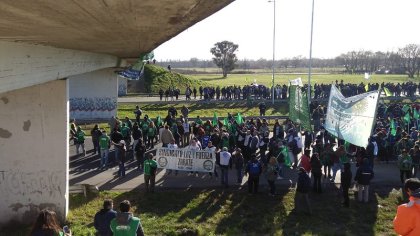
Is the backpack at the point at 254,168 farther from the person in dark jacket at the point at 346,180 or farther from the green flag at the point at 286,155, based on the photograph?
the person in dark jacket at the point at 346,180

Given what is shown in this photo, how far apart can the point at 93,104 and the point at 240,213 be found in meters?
22.0

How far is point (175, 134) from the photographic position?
2200cm

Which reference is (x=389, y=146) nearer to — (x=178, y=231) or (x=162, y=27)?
(x=178, y=231)

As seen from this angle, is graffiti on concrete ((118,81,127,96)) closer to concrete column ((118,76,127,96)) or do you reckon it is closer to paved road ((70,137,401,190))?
concrete column ((118,76,127,96))

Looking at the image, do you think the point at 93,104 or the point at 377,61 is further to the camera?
the point at 377,61

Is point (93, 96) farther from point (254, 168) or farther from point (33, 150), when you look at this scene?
point (254, 168)

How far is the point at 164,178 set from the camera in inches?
664

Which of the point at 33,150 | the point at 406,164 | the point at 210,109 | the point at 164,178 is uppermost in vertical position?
the point at 33,150

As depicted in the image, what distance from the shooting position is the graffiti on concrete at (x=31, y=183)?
1235 cm

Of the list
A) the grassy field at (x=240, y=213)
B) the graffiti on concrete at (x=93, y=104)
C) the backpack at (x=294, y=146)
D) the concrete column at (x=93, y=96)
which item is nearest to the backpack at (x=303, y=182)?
the grassy field at (x=240, y=213)

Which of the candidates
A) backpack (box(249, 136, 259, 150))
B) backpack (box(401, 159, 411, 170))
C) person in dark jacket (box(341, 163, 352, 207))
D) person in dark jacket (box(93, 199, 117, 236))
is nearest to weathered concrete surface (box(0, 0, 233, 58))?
person in dark jacket (box(93, 199, 117, 236))

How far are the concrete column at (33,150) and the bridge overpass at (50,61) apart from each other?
25 millimetres

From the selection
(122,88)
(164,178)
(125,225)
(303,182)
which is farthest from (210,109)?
(125,225)

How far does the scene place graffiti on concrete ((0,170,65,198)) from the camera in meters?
12.4
